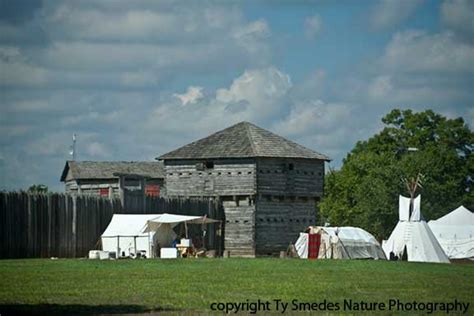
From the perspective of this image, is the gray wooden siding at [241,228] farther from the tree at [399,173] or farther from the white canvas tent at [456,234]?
the tree at [399,173]

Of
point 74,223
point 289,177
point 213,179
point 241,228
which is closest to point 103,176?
point 213,179

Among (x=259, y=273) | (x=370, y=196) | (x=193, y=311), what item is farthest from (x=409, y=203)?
(x=193, y=311)

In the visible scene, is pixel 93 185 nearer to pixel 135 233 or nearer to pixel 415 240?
pixel 135 233

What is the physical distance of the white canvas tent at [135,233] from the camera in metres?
48.0

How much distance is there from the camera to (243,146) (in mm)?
59344

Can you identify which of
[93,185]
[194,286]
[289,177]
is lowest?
[194,286]

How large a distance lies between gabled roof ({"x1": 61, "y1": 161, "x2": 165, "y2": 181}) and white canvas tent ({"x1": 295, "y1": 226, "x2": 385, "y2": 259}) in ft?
81.7

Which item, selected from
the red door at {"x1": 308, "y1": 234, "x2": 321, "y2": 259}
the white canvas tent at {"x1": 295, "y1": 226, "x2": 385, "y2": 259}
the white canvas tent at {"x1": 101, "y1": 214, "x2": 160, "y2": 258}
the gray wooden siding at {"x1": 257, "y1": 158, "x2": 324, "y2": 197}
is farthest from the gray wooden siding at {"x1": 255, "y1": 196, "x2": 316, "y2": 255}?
the white canvas tent at {"x1": 101, "y1": 214, "x2": 160, "y2": 258}

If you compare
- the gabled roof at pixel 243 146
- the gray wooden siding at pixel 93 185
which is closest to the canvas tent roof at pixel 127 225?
the gabled roof at pixel 243 146

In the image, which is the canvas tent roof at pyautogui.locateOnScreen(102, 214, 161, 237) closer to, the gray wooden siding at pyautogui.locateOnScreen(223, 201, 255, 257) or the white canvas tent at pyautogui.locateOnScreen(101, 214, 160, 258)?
the white canvas tent at pyautogui.locateOnScreen(101, 214, 160, 258)

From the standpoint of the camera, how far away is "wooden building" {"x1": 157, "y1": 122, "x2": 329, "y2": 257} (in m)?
58.3

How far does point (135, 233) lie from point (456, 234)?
1826 centimetres

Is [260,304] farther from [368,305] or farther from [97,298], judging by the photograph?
[97,298]

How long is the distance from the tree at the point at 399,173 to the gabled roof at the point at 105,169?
1410 centimetres
